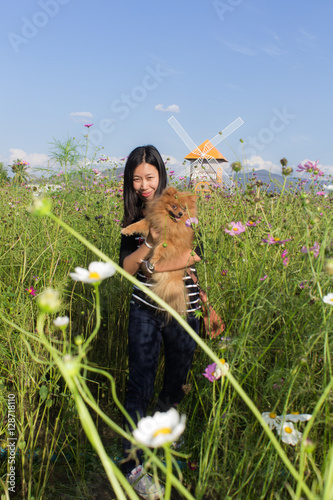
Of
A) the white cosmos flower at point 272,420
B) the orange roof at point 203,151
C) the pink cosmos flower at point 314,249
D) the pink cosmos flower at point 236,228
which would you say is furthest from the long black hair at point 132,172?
the orange roof at point 203,151

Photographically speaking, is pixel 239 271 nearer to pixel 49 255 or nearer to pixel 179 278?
pixel 179 278

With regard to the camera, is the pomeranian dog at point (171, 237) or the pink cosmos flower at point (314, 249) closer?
the pink cosmos flower at point (314, 249)

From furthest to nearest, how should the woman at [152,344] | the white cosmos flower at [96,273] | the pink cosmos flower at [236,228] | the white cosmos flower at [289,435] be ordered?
the woman at [152,344], the pink cosmos flower at [236,228], the white cosmos flower at [289,435], the white cosmos flower at [96,273]

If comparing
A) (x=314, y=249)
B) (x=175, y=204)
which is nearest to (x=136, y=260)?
(x=175, y=204)

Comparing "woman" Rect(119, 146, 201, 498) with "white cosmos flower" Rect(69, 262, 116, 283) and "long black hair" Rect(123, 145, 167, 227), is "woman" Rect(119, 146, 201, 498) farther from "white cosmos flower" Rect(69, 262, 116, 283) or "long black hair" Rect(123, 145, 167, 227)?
"white cosmos flower" Rect(69, 262, 116, 283)

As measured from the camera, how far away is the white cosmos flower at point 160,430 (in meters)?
→ 0.52

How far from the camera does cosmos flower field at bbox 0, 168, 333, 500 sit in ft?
2.23

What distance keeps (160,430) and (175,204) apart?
158cm

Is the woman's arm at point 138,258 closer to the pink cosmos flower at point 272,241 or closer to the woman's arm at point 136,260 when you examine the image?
the woman's arm at point 136,260

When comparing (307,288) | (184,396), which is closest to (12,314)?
(184,396)

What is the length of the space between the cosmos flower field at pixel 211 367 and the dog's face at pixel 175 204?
0.13m

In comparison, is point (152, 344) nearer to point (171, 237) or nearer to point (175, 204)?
→ point (171, 237)

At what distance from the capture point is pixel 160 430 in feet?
1.86

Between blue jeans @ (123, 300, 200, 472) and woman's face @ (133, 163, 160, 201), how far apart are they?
67 centimetres
